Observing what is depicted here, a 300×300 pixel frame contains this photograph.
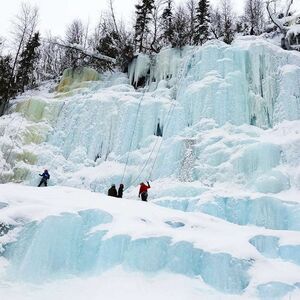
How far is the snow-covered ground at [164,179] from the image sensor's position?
27.2ft

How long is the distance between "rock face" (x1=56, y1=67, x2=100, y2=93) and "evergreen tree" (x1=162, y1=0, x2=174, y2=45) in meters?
5.17

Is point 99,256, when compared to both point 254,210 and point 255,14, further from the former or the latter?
point 255,14

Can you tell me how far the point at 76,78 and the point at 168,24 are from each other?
7.05 metres

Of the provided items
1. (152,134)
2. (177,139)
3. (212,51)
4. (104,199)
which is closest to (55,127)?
(152,134)

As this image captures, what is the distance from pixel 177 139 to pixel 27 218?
8.46 meters

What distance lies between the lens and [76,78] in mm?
23469

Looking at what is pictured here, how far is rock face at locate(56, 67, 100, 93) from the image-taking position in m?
23.0

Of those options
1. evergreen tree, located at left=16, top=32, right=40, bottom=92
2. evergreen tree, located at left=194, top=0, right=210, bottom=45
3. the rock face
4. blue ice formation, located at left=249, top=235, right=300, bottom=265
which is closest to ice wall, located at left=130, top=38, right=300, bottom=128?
the rock face

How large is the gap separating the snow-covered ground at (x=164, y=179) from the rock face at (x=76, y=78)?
0.08m

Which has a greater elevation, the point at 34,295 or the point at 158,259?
the point at 158,259

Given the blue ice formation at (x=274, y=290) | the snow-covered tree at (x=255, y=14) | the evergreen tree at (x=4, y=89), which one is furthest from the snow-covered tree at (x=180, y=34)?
the blue ice formation at (x=274, y=290)

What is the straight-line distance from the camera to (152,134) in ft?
58.9

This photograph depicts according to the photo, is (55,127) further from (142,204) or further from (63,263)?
(63,263)

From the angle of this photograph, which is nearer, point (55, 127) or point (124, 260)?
point (124, 260)
